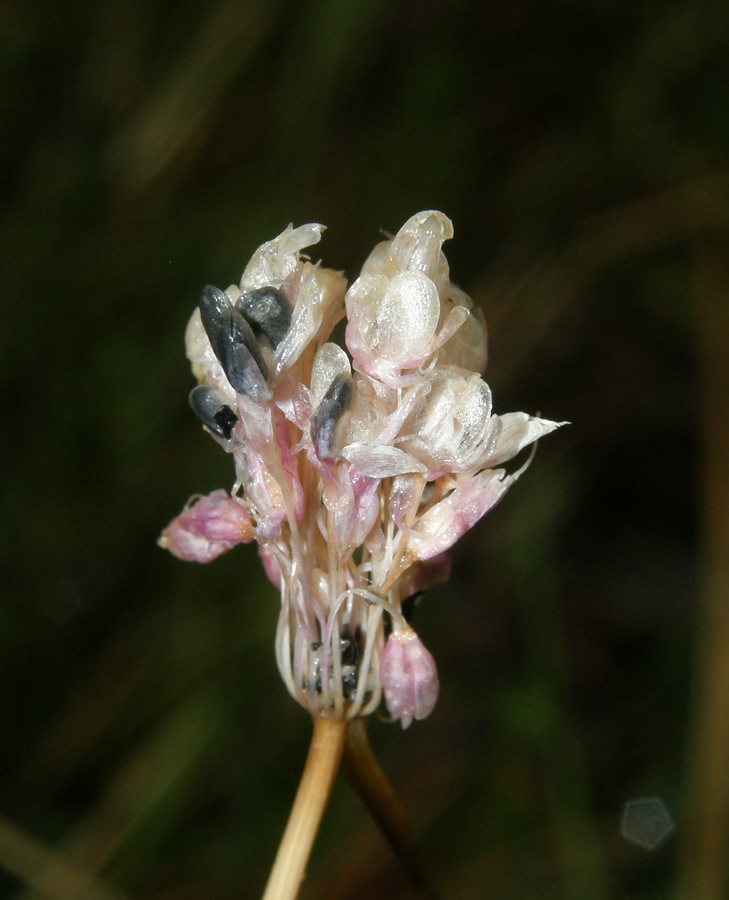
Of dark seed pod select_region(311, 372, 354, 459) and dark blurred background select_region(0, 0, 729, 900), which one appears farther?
dark blurred background select_region(0, 0, 729, 900)

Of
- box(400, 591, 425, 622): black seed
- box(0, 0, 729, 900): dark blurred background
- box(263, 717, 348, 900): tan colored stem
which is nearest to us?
box(263, 717, 348, 900): tan colored stem

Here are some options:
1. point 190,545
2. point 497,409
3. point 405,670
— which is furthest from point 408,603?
point 497,409

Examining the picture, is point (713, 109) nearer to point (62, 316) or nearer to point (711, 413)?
point (711, 413)

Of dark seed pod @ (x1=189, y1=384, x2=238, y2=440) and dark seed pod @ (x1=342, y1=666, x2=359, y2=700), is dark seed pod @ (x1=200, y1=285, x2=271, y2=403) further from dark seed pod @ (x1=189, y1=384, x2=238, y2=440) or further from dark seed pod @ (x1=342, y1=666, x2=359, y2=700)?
dark seed pod @ (x1=342, y1=666, x2=359, y2=700)

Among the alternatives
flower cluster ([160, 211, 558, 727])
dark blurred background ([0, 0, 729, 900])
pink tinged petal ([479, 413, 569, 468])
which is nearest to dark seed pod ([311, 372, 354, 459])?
flower cluster ([160, 211, 558, 727])

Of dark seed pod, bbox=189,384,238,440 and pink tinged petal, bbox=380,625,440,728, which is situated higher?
dark seed pod, bbox=189,384,238,440

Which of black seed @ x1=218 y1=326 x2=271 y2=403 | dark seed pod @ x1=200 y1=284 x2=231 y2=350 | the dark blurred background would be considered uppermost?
dark seed pod @ x1=200 y1=284 x2=231 y2=350
